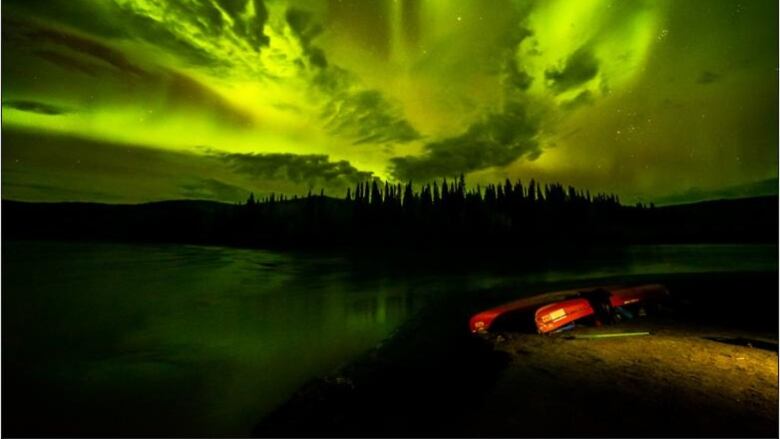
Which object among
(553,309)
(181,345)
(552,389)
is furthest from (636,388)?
(181,345)

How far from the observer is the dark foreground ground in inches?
242

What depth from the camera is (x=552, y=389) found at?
7281 millimetres

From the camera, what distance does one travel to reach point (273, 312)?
76.7ft

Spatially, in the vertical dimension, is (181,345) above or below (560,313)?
below

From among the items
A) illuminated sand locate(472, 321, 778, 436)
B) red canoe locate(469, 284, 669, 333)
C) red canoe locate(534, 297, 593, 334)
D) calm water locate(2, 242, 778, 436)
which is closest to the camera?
illuminated sand locate(472, 321, 778, 436)

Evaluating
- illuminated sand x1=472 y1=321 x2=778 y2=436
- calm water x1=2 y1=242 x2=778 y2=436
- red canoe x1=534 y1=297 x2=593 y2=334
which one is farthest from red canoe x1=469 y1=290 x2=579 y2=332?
calm water x1=2 y1=242 x2=778 y2=436

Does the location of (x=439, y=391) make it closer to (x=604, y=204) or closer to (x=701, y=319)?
(x=701, y=319)

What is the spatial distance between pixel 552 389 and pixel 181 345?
13864 millimetres

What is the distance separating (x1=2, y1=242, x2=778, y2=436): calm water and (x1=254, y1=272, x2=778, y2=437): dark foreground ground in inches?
86.8

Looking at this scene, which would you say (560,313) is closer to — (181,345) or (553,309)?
(553,309)

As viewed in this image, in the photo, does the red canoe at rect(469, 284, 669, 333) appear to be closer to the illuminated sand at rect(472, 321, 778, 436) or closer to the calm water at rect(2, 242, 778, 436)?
the illuminated sand at rect(472, 321, 778, 436)

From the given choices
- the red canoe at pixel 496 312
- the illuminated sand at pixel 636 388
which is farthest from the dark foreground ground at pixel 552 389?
the red canoe at pixel 496 312

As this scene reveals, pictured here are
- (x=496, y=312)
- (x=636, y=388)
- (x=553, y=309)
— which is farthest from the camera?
(x=496, y=312)

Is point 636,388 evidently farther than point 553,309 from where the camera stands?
No
